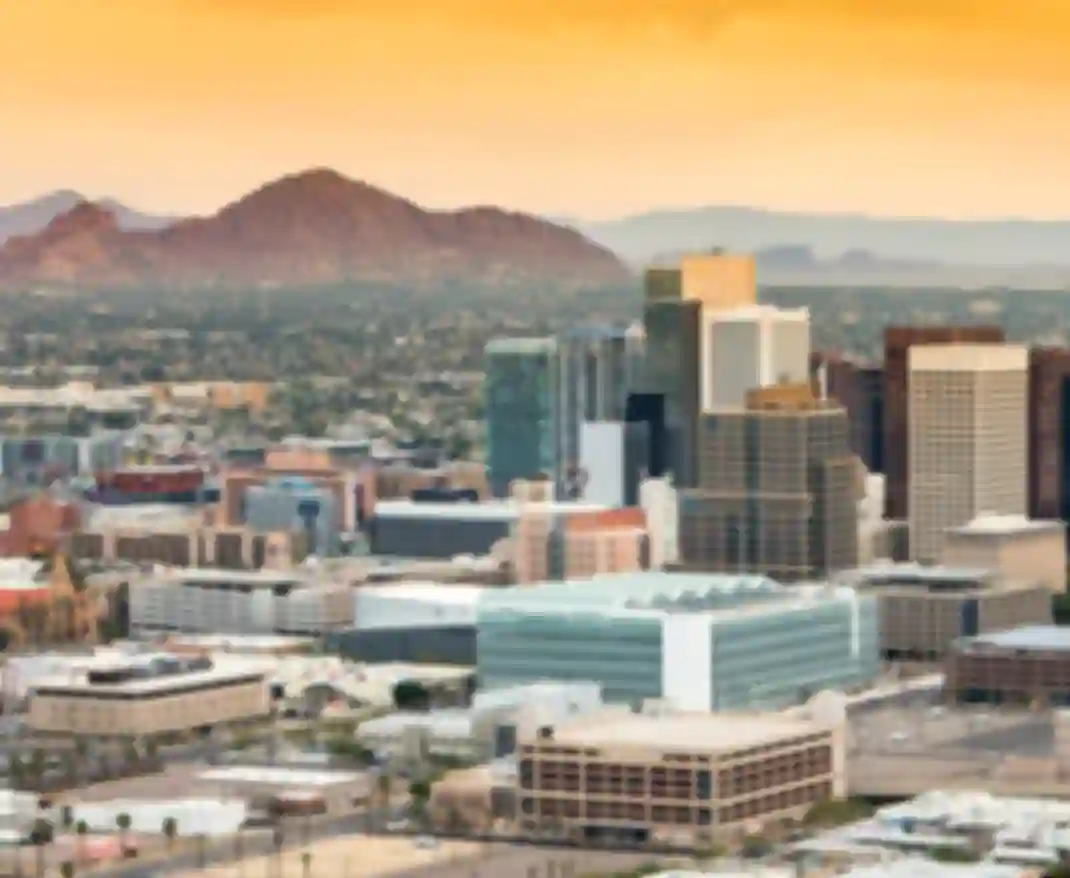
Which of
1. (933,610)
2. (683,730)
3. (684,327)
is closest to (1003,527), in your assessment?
(933,610)

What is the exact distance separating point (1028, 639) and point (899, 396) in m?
11.2

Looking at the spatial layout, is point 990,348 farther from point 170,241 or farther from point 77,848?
point 170,241

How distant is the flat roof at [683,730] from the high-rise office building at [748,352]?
15970 millimetres

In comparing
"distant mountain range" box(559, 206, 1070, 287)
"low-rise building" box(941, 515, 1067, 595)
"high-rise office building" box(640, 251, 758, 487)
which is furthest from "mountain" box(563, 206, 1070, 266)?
"low-rise building" box(941, 515, 1067, 595)

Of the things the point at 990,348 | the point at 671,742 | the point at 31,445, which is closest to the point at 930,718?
the point at 671,742

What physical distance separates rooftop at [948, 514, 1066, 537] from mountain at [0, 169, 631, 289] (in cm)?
3399

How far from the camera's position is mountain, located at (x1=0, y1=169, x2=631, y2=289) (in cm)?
7912

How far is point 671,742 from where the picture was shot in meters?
28.1

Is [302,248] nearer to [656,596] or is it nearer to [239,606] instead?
[239,606]

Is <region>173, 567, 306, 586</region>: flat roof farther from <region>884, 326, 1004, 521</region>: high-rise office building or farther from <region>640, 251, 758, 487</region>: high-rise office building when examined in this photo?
<region>884, 326, 1004, 521</region>: high-rise office building

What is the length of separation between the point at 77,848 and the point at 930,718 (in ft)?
30.4

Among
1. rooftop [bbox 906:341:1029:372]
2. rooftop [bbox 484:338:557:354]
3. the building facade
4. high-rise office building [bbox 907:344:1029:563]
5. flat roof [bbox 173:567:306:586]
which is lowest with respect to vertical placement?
flat roof [bbox 173:567:306:586]

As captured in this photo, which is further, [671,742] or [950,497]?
[950,497]

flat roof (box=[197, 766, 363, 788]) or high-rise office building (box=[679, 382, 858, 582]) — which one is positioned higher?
high-rise office building (box=[679, 382, 858, 582])
